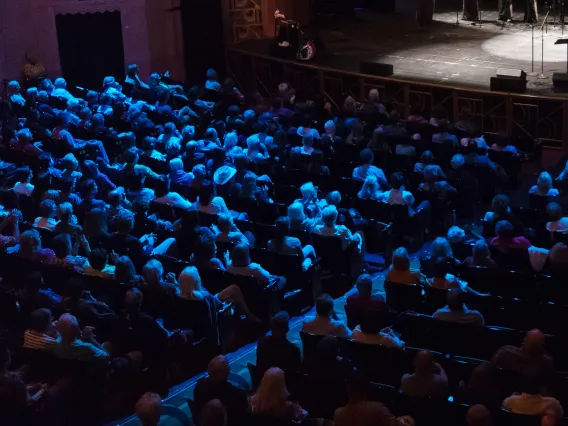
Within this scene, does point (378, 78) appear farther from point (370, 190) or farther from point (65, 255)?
point (65, 255)

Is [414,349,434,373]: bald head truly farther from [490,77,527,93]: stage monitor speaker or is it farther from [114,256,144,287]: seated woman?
[490,77,527,93]: stage monitor speaker

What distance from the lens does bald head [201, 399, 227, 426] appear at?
5.59 m

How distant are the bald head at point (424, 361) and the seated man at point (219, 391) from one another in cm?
124

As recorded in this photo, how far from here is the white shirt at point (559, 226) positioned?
9.05m

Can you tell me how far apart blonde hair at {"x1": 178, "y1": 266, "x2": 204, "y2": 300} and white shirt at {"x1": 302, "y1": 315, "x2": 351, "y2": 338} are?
1052 millimetres

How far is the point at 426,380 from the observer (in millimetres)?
6266

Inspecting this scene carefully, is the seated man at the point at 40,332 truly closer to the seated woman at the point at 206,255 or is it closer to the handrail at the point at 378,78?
the seated woman at the point at 206,255

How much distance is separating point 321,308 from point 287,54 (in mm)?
10828

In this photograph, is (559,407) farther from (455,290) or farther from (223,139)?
(223,139)

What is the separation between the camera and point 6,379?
21.4 feet

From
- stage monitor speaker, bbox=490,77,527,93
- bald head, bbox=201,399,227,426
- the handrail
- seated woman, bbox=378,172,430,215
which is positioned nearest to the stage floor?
the handrail

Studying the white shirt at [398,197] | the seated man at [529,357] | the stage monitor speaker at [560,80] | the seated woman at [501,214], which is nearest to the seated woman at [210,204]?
the white shirt at [398,197]

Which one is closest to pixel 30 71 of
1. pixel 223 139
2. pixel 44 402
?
pixel 223 139

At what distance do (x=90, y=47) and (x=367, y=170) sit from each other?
8.89m
